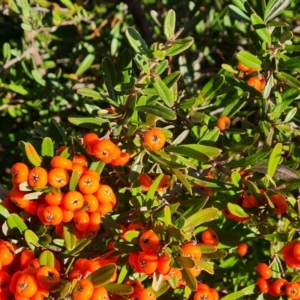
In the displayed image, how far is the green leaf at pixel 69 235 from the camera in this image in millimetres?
1787

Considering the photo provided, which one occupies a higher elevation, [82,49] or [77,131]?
[82,49]

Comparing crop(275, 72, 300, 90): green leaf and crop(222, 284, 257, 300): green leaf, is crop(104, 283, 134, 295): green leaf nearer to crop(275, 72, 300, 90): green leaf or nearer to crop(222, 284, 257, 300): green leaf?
crop(222, 284, 257, 300): green leaf

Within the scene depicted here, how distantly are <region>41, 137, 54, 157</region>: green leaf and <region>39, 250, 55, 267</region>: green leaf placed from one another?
399 mm

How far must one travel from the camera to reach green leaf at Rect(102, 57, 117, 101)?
6.78 ft

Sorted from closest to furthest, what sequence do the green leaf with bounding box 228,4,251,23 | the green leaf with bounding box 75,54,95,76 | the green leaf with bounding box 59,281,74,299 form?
1. the green leaf with bounding box 59,281,74,299
2. the green leaf with bounding box 228,4,251,23
3. the green leaf with bounding box 75,54,95,76

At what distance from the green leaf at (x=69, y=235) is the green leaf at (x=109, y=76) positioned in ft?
1.90

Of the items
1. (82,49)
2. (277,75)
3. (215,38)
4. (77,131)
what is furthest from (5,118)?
(277,75)

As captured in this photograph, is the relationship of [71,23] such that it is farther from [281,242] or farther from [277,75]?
[281,242]

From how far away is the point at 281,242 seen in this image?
7.07 feet

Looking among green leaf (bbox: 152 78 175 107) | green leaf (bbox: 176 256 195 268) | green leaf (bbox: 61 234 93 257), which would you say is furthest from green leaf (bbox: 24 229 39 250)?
green leaf (bbox: 152 78 175 107)

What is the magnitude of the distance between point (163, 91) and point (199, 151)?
28cm

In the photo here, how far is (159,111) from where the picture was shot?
182 cm

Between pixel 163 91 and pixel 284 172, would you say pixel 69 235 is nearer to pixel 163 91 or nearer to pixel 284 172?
pixel 163 91

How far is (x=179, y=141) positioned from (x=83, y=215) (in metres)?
0.60
